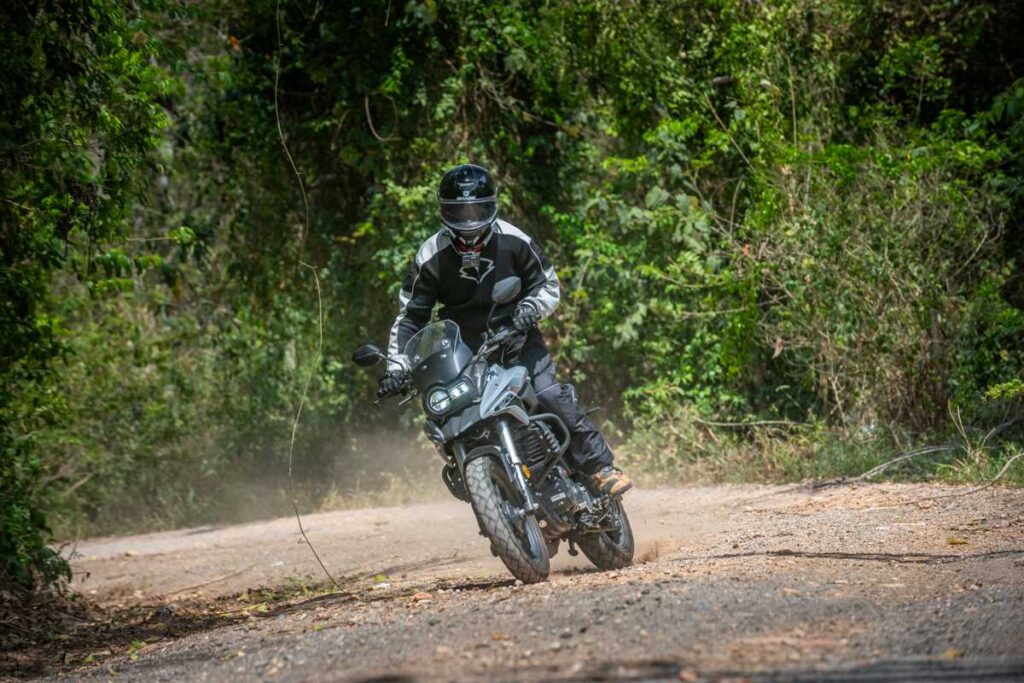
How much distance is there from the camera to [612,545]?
7.12 meters

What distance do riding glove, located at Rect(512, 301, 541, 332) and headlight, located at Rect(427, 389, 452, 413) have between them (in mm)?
582

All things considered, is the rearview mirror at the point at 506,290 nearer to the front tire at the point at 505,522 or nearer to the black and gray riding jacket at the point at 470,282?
the black and gray riding jacket at the point at 470,282

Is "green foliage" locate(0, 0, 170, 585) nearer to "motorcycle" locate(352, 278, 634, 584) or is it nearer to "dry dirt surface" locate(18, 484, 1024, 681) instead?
"dry dirt surface" locate(18, 484, 1024, 681)

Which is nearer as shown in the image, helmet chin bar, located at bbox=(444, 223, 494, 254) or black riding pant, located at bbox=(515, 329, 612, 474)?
helmet chin bar, located at bbox=(444, 223, 494, 254)

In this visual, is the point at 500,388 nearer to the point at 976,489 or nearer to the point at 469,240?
the point at 469,240

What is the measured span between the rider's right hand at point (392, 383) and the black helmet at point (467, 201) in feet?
2.77

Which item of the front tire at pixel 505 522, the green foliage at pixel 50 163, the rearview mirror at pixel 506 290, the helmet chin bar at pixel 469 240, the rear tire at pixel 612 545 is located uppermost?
the green foliage at pixel 50 163

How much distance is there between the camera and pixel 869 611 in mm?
4910

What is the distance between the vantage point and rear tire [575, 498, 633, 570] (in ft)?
23.1

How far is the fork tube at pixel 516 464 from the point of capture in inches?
247

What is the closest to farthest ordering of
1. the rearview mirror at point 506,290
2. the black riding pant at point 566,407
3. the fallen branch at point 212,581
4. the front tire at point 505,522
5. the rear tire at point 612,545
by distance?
the front tire at point 505,522 < the rearview mirror at point 506,290 < the black riding pant at point 566,407 < the rear tire at point 612,545 < the fallen branch at point 212,581

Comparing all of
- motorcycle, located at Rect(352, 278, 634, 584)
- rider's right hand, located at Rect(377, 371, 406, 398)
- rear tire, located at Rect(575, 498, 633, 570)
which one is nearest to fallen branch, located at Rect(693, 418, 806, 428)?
rear tire, located at Rect(575, 498, 633, 570)

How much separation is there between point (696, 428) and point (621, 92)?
358cm

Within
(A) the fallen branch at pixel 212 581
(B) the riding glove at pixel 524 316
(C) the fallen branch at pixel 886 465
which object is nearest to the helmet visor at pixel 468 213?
(B) the riding glove at pixel 524 316
